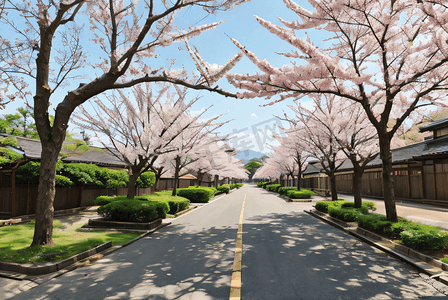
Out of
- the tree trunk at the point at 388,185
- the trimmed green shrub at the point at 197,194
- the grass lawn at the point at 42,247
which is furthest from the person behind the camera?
the trimmed green shrub at the point at 197,194

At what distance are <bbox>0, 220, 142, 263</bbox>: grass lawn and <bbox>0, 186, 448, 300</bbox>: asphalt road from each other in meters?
0.84

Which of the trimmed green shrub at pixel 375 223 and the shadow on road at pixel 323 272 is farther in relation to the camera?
the trimmed green shrub at pixel 375 223

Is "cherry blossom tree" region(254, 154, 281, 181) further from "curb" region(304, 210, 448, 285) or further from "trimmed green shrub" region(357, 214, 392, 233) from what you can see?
"curb" region(304, 210, 448, 285)

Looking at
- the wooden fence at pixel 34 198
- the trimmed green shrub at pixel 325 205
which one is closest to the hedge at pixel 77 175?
the wooden fence at pixel 34 198

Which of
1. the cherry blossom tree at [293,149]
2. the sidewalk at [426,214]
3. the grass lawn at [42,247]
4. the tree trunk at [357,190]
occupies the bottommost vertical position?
the sidewalk at [426,214]

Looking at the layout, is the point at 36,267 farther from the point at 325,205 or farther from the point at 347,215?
the point at 325,205

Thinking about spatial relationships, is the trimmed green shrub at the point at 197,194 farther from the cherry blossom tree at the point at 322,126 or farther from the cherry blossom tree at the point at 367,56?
the cherry blossom tree at the point at 367,56

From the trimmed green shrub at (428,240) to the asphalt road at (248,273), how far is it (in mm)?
763

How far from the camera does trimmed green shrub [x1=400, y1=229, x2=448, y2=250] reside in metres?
5.81

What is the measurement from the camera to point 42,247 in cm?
606

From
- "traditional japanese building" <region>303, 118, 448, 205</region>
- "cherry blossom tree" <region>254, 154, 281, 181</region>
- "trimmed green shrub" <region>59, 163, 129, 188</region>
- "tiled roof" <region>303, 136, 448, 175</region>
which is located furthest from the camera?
"cherry blossom tree" <region>254, 154, 281, 181</region>

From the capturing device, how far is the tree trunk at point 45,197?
6.28m

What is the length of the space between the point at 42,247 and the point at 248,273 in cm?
524

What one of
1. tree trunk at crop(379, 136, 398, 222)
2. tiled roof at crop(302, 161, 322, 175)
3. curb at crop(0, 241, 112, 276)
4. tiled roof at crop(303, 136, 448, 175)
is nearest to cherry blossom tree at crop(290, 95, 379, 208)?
tree trunk at crop(379, 136, 398, 222)
